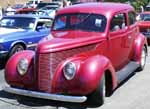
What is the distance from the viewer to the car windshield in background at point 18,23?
12.5 m

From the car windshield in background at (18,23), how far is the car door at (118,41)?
13.5 feet

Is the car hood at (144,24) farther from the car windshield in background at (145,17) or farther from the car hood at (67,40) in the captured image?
the car hood at (67,40)

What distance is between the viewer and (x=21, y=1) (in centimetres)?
7519

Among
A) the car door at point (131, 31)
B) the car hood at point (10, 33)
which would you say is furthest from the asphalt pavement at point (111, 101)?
the car hood at point (10, 33)

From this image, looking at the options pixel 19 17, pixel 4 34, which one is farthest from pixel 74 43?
pixel 19 17

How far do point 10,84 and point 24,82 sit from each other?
40 cm

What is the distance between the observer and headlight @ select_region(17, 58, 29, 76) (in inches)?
293

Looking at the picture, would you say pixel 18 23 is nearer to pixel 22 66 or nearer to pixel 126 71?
pixel 126 71

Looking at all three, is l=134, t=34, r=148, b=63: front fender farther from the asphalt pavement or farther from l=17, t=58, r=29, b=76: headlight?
l=17, t=58, r=29, b=76: headlight

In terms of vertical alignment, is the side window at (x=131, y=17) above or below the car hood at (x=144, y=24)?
above

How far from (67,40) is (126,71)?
6.94 feet

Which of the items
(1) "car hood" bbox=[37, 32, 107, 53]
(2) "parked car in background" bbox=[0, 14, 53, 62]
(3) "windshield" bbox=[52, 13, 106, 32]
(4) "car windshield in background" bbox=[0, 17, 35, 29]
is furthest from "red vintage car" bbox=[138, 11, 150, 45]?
(1) "car hood" bbox=[37, 32, 107, 53]

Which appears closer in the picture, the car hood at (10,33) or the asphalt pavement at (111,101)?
the asphalt pavement at (111,101)

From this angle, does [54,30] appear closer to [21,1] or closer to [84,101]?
[84,101]
